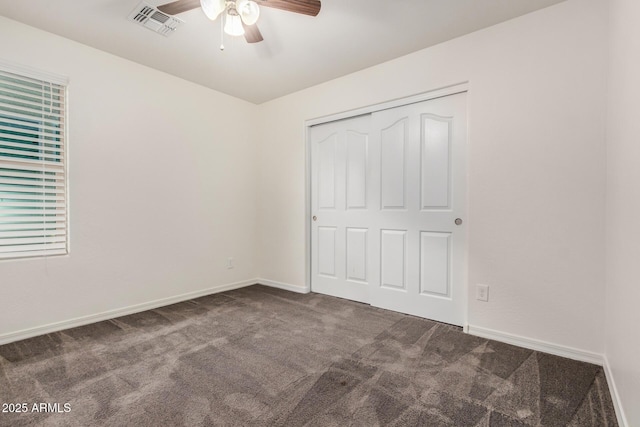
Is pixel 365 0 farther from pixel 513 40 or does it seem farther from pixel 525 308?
pixel 525 308

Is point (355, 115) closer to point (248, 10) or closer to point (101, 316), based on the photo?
point (248, 10)

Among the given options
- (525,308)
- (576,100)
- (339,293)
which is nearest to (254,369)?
(339,293)

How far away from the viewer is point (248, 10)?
185 cm

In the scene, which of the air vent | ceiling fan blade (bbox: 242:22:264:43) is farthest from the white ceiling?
ceiling fan blade (bbox: 242:22:264:43)

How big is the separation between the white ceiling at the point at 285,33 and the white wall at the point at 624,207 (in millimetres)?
790

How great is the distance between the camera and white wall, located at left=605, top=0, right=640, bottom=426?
4.16 ft

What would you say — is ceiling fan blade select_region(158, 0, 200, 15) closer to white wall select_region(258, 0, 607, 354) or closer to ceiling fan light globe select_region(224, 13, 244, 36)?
ceiling fan light globe select_region(224, 13, 244, 36)

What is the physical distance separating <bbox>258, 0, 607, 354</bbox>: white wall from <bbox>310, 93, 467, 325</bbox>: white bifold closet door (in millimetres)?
179

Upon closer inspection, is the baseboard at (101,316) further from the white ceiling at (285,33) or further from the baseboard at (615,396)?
the baseboard at (615,396)

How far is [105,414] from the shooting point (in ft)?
4.82

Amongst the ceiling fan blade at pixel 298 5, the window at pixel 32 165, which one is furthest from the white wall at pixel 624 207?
the window at pixel 32 165

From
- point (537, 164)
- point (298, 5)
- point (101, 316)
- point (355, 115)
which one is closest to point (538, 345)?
point (537, 164)

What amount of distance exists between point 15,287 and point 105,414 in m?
1.59

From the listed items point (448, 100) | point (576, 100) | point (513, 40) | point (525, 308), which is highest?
point (513, 40)
